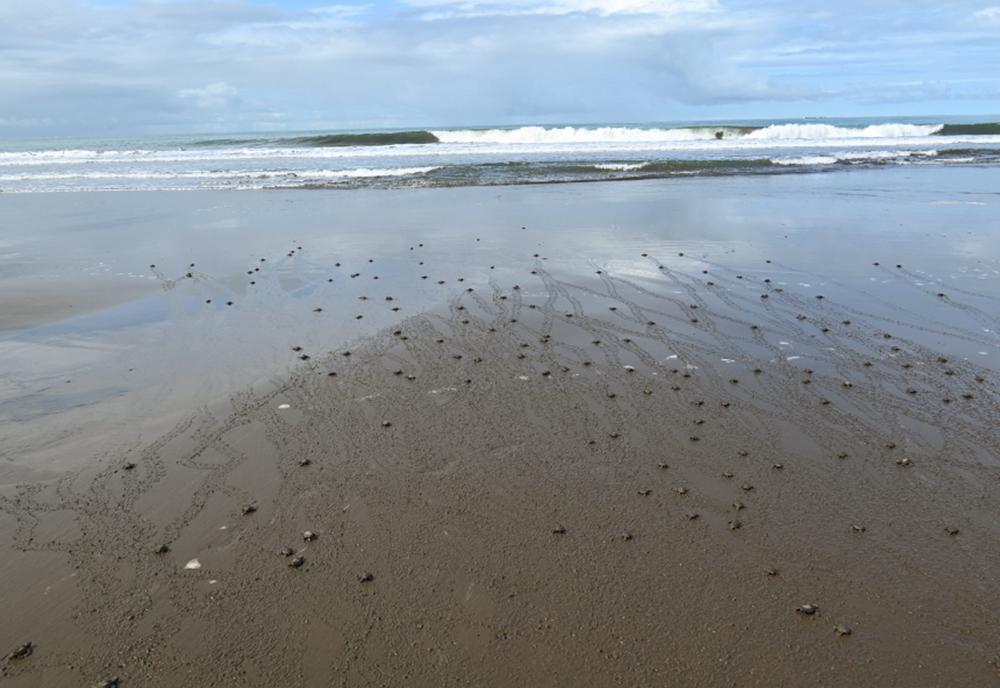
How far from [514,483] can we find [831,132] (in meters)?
68.2

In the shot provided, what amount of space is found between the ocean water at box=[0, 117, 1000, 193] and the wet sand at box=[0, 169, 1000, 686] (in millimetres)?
19648

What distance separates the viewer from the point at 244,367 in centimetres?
795

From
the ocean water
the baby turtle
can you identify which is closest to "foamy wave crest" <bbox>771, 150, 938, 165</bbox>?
the ocean water

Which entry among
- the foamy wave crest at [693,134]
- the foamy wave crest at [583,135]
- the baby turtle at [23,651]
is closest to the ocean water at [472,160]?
the foamy wave crest at [693,134]

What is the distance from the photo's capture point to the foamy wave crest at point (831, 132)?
60675 millimetres

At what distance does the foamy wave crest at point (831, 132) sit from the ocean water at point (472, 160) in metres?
0.11

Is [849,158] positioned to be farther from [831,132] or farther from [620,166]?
[831,132]

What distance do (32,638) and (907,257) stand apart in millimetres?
13542

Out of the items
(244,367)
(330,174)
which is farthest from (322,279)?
(330,174)

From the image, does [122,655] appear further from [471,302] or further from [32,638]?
[471,302]

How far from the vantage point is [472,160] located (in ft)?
132

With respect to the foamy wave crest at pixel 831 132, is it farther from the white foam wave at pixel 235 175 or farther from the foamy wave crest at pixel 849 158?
the white foam wave at pixel 235 175

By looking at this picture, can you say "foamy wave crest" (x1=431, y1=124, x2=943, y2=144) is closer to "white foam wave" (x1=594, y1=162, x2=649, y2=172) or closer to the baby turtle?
"white foam wave" (x1=594, y1=162, x2=649, y2=172)

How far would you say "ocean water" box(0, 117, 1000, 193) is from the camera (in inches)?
1213
